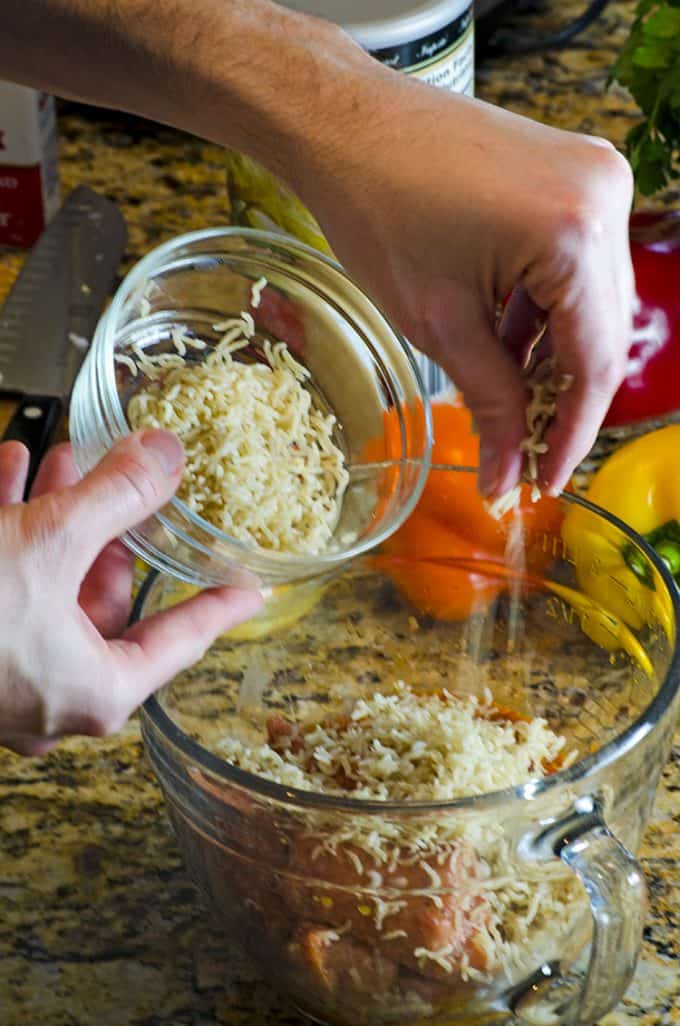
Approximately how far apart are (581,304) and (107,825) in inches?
19.8

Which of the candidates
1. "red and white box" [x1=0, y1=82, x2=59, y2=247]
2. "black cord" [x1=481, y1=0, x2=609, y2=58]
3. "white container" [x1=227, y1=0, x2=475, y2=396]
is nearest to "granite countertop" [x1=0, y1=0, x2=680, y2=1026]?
"white container" [x1=227, y1=0, x2=475, y2=396]

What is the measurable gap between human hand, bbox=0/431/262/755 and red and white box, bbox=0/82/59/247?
83 centimetres

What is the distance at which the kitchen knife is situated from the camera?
1.32m

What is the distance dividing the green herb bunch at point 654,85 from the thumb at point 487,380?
2.10 feet

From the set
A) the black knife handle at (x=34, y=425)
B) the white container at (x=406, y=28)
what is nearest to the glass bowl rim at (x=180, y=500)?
the white container at (x=406, y=28)

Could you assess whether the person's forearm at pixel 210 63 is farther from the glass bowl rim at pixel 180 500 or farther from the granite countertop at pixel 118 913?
the granite countertop at pixel 118 913

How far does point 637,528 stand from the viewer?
4.04 feet

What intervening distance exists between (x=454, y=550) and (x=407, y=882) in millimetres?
346

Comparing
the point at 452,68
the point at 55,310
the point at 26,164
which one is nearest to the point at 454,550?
the point at 452,68

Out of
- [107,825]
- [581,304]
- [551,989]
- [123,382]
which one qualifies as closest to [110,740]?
[107,825]

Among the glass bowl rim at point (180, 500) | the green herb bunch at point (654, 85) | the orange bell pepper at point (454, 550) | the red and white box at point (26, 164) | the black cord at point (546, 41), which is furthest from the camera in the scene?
the black cord at point (546, 41)

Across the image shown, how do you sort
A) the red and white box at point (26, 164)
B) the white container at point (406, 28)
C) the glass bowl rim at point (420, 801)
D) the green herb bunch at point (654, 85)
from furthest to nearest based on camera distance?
the red and white box at point (26, 164) → the green herb bunch at point (654, 85) → the white container at point (406, 28) → the glass bowl rim at point (420, 801)

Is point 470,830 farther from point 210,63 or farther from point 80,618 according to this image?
point 210,63

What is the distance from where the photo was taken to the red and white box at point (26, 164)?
1.50 m
